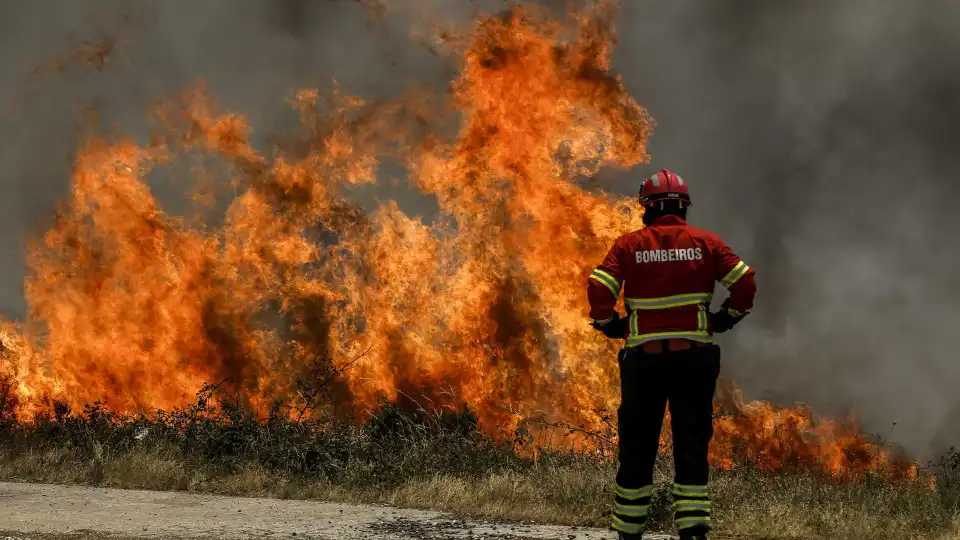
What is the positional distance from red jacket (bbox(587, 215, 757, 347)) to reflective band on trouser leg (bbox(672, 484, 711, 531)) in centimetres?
86

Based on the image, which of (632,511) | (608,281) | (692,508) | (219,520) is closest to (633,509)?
(632,511)

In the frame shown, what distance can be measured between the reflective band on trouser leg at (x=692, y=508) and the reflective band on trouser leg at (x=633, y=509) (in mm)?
189

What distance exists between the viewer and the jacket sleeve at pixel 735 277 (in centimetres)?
530

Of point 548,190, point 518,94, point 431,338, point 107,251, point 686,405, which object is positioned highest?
point 518,94

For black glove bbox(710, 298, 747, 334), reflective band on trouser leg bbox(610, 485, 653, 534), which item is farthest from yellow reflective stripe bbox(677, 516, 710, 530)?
black glove bbox(710, 298, 747, 334)

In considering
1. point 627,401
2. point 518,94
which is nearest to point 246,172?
point 518,94

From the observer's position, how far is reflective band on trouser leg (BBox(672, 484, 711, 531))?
509cm

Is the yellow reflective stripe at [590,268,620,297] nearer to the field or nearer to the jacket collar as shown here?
the jacket collar

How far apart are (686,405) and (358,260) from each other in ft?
26.2

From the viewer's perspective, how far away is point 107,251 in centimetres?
1281

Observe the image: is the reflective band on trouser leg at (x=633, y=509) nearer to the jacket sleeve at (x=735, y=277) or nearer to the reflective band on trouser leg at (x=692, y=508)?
the reflective band on trouser leg at (x=692, y=508)

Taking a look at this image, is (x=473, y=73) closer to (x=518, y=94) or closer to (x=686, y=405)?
(x=518, y=94)

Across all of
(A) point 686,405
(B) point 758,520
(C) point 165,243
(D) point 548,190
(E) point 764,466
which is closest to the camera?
(A) point 686,405

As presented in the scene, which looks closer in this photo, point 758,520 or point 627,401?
point 627,401
